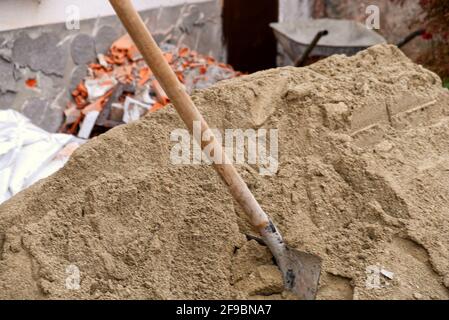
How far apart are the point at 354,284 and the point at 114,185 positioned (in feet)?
2.86

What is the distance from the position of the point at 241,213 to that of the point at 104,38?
3.17m

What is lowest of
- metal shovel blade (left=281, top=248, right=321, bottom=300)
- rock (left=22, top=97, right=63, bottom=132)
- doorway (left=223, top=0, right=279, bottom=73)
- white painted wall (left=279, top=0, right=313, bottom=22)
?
metal shovel blade (left=281, top=248, right=321, bottom=300)

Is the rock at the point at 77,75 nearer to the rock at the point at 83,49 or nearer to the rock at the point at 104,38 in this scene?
the rock at the point at 83,49

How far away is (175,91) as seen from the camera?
6.27 feet

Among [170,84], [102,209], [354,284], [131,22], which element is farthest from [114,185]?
[354,284]

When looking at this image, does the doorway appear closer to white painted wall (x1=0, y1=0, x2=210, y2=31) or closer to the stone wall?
the stone wall

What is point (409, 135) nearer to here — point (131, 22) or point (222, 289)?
point (222, 289)

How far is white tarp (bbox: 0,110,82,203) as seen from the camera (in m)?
3.46

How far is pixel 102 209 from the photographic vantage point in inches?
84.6

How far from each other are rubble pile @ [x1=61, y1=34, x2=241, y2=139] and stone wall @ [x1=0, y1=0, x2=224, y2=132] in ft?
0.27

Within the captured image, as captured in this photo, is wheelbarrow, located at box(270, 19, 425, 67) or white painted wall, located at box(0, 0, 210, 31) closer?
white painted wall, located at box(0, 0, 210, 31)

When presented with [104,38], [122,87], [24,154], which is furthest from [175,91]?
[104,38]

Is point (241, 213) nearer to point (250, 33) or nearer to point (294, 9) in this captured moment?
point (250, 33)

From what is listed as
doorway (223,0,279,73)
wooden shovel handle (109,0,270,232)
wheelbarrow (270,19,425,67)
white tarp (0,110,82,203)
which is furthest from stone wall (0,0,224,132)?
wooden shovel handle (109,0,270,232)
